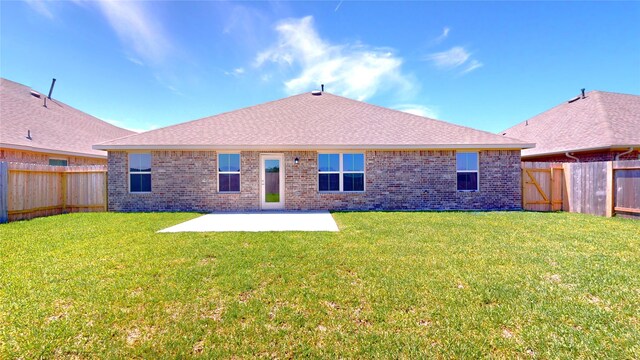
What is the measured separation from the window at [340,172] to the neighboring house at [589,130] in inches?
413

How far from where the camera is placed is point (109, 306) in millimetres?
3066

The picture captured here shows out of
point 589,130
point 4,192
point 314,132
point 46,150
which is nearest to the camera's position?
point 4,192

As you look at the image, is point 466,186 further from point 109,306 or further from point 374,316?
point 109,306

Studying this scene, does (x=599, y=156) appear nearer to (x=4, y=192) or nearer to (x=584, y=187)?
(x=584, y=187)

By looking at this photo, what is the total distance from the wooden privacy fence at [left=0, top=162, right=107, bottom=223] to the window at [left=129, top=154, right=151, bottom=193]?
1.08m

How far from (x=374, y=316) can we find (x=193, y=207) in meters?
9.85

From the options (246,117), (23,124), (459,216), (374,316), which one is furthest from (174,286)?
(23,124)

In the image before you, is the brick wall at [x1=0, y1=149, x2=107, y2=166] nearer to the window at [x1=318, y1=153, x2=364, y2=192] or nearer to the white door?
the white door

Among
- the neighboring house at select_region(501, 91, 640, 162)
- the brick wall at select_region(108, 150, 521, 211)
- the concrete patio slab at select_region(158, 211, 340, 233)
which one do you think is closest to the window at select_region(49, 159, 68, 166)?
the brick wall at select_region(108, 150, 521, 211)

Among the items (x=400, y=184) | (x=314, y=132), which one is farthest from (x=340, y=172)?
(x=400, y=184)

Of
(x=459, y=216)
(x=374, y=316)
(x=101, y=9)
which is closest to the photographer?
(x=374, y=316)

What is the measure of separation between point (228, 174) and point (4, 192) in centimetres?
687

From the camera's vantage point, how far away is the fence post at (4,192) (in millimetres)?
8375

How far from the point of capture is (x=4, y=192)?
8.48 meters
